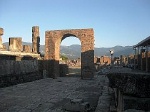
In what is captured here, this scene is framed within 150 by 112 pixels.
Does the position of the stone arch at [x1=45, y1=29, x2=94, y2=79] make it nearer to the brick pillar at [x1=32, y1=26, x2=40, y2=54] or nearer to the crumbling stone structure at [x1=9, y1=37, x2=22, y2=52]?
the crumbling stone structure at [x1=9, y1=37, x2=22, y2=52]

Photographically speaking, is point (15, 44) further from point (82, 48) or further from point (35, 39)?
point (82, 48)

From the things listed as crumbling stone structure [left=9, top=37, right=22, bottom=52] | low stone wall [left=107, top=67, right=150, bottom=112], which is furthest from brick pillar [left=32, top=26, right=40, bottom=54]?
low stone wall [left=107, top=67, right=150, bottom=112]

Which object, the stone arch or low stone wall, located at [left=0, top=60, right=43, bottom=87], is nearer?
low stone wall, located at [left=0, top=60, right=43, bottom=87]

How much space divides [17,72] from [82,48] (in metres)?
6.46

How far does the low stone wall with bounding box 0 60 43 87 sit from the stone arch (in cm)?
158

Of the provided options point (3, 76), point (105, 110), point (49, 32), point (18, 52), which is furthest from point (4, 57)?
point (105, 110)

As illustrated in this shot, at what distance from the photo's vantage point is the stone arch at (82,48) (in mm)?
17953

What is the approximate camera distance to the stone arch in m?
18.0

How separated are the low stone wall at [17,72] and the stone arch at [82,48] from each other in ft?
5.19

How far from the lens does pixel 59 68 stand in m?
20.7

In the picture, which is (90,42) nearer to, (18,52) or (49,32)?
(49,32)

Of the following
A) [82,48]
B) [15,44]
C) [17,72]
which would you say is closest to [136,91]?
[17,72]

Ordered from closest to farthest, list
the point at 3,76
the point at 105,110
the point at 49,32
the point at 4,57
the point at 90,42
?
the point at 105,110 < the point at 3,76 < the point at 4,57 < the point at 90,42 < the point at 49,32

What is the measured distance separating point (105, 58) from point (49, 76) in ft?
67.5
